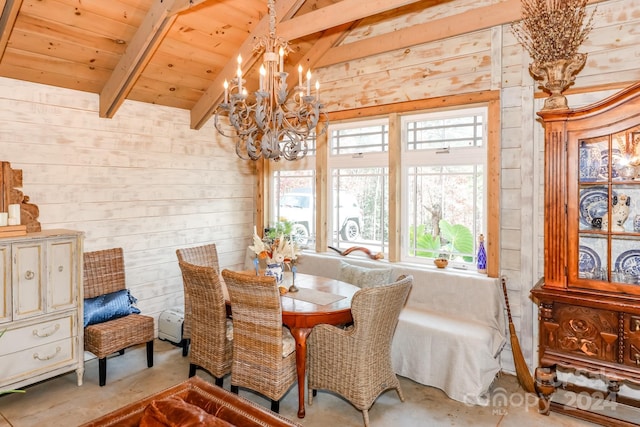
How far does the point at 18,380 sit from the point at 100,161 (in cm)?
→ 191

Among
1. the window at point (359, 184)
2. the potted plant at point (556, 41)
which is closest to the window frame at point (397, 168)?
the window at point (359, 184)

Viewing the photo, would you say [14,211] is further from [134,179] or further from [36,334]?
[134,179]

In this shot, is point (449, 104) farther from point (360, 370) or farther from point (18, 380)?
point (18, 380)

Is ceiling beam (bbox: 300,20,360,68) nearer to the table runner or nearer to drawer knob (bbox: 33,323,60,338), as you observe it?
the table runner

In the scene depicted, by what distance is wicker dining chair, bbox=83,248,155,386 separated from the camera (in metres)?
3.16

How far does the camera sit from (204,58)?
12.6 feet

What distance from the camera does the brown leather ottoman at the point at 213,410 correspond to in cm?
162

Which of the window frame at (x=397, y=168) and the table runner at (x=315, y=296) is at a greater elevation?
the window frame at (x=397, y=168)

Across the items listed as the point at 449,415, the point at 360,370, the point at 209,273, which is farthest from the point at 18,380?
the point at 449,415

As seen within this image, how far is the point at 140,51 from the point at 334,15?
5.15 feet

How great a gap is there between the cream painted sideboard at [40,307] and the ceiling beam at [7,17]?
1398 millimetres

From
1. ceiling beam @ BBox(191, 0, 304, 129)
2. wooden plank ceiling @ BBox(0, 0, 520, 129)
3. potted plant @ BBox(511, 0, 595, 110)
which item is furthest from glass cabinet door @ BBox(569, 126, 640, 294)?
ceiling beam @ BBox(191, 0, 304, 129)

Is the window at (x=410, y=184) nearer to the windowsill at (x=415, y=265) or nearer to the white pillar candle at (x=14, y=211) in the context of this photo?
the windowsill at (x=415, y=265)

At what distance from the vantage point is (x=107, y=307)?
344cm
